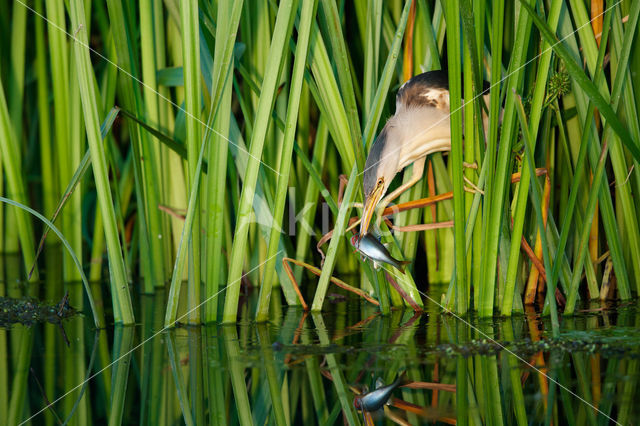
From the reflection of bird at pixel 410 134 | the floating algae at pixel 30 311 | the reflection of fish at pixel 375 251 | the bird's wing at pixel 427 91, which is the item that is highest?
the bird's wing at pixel 427 91

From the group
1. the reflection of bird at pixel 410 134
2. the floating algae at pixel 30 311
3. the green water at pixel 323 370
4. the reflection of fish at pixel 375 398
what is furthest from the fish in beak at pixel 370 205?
the floating algae at pixel 30 311

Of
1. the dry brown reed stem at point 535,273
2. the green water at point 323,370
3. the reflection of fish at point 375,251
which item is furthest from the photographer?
the dry brown reed stem at point 535,273

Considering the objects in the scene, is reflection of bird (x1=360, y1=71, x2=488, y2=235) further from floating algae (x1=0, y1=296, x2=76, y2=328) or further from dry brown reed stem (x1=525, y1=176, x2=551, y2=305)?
floating algae (x1=0, y1=296, x2=76, y2=328)

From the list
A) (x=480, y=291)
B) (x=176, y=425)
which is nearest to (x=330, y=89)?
(x=480, y=291)

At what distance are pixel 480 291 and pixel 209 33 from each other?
911 millimetres

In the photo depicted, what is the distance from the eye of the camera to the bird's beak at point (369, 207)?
5.34 feet

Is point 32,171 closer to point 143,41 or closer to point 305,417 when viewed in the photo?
point 143,41

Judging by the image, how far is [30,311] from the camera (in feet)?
5.98

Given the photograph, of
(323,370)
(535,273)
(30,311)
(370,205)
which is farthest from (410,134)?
(30,311)

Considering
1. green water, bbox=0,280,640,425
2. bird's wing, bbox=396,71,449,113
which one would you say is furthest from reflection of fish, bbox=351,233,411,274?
bird's wing, bbox=396,71,449,113

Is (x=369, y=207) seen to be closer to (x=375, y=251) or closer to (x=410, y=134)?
(x=375, y=251)

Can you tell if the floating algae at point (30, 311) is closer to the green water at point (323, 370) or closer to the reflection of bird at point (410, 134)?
the green water at point (323, 370)

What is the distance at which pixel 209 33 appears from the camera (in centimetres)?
173

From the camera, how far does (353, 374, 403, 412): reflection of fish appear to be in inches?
42.8
